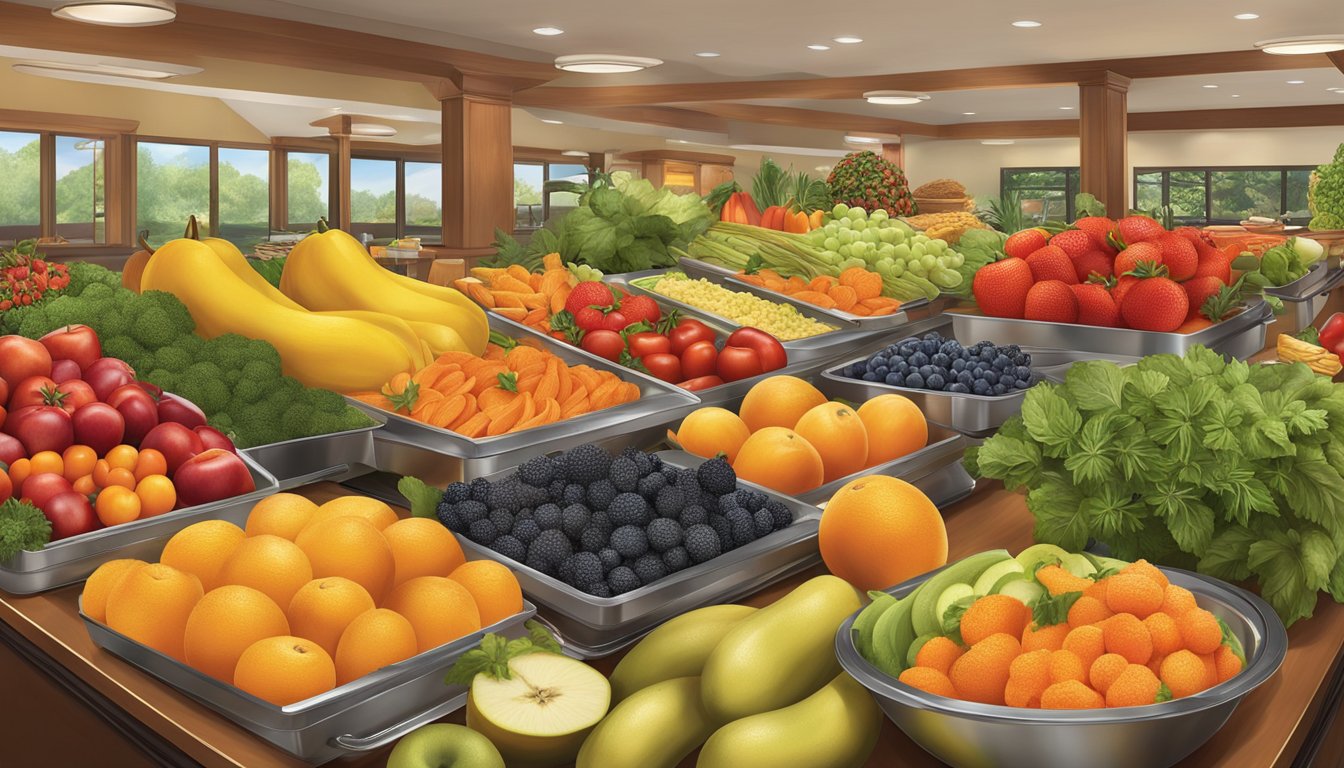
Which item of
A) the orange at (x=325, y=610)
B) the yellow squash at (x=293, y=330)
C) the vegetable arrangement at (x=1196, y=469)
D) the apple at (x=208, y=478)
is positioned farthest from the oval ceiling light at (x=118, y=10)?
the vegetable arrangement at (x=1196, y=469)

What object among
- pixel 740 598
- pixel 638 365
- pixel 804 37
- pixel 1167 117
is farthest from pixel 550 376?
pixel 1167 117

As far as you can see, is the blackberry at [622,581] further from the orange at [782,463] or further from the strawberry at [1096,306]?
the strawberry at [1096,306]

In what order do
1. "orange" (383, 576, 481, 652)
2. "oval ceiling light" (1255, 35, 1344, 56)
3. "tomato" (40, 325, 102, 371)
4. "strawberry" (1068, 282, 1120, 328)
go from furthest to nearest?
"oval ceiling light" (1255, 35, 1344, 56)
"strawberry" (1068, 282, 1120, 328)
"tomato" (40, 325, 102, 371)
"orange" (383, 576, 481, 652)

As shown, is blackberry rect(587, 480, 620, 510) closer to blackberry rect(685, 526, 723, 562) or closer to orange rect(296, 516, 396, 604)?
blackberry rect(685, 526, 723, 562)

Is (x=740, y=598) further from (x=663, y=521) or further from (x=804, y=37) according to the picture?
(x=804, y=37)

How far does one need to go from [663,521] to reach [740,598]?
0.53 ft

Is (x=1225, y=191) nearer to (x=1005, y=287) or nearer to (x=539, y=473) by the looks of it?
(x=1005, y=287)

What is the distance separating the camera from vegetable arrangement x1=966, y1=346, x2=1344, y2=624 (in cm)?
123

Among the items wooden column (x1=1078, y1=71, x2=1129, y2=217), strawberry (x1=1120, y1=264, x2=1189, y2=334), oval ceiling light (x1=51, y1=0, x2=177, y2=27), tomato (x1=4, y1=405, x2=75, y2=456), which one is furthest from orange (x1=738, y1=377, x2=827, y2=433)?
wooden column (x1=1078, y1=71, x2=1129, y2=217)

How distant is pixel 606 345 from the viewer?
2369 millimetres

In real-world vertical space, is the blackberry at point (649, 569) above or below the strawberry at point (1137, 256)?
below

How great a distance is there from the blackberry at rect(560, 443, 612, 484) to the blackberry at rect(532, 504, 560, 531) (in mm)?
57

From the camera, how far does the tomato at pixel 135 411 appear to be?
1.64m

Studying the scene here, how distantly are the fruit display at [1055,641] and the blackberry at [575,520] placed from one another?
0.40m
